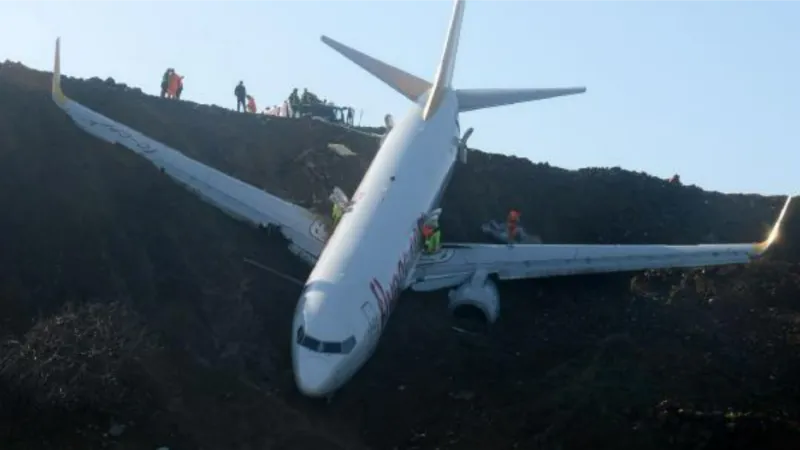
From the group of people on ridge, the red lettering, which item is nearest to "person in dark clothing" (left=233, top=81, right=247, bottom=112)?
the group of people on ridge

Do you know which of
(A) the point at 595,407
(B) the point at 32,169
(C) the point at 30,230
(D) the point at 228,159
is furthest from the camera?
(D) the point at 228,159

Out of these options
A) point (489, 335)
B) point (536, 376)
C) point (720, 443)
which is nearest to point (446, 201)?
point (489, 335)

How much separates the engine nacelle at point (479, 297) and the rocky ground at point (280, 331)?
33.0 inches

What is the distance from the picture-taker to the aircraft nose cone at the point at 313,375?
1201 inches

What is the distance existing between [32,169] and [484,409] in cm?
2096

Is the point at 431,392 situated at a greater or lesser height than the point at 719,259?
lesser

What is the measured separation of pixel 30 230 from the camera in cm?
3788

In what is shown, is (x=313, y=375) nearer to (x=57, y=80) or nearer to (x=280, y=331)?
(x=280, y=331)

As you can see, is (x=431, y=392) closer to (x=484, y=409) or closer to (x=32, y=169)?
(x=484, y=409)

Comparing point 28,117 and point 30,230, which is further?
point 28,117

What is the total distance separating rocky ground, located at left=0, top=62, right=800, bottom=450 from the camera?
96.8ft

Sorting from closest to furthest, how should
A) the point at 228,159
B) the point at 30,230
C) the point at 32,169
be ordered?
1. the point at 30,230
2. the point at 32,169
3. the point at 228,159

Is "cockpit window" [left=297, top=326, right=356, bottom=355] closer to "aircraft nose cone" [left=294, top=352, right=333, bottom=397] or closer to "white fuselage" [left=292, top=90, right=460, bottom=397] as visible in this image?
"white fuselage" [left=292, top=90, right=460, bottom=397]

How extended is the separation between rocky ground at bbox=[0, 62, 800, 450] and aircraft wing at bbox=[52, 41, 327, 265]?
1.82ft
